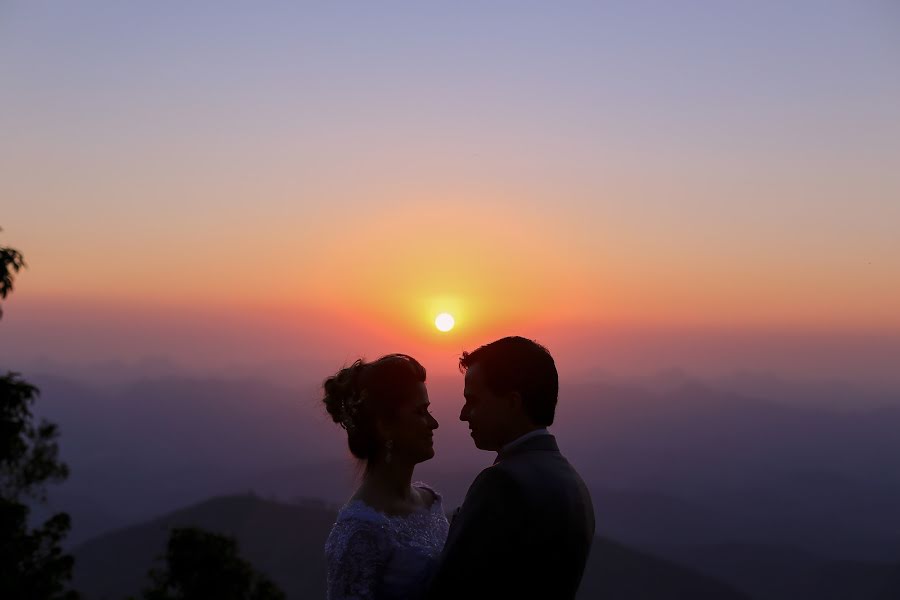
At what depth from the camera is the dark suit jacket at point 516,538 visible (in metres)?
4.36

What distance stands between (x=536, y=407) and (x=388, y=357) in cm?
166

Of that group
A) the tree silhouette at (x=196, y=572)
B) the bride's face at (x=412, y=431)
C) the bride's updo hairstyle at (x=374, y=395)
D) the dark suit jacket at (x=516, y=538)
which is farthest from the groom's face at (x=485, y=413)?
the tree silhouette at (x=196, y=572)

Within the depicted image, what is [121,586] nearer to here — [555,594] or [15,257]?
[15,257]

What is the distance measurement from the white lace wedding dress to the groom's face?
49.4 inches

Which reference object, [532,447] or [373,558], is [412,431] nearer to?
[373,558]

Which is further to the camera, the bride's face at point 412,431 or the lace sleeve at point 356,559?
the bride's face at point 412,431

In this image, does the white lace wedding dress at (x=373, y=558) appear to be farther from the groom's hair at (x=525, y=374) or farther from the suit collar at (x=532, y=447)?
the groom's hair at (x=525, y=374)

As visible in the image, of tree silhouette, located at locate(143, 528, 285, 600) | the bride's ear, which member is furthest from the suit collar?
tree silhouette, located at locate(143, 528, 285, 600)

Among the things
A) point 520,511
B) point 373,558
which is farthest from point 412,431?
point 520,511

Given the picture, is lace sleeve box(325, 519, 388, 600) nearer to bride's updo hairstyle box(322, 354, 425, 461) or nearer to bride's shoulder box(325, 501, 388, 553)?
bride's shoulder box(325, 501, 388, 553)

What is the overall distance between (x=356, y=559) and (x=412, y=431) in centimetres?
95

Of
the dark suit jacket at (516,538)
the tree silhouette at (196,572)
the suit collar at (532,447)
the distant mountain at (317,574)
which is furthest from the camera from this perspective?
the distant mountain at (317,574)

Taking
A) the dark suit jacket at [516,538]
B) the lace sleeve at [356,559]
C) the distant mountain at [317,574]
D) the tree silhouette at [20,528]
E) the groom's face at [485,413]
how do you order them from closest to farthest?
1. the dark suit jacket at [516,538]
2. the groom's face at [485,413]
3. the lace sleeve at [356,559]
4. the tree silhouette at [20,528]
5. the distant mountain at [317,574]

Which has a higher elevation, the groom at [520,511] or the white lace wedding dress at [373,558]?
the groom at [520,511]
